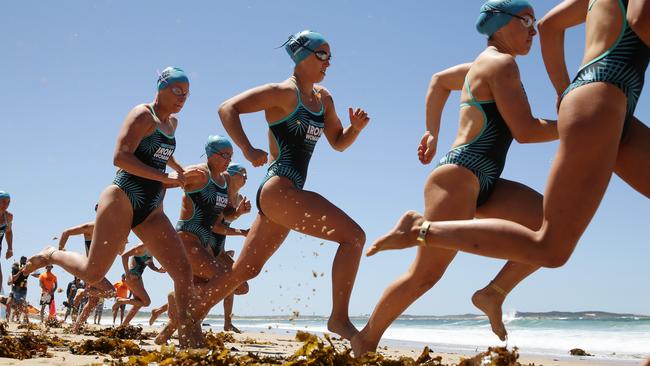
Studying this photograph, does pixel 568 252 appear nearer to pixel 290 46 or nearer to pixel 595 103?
pixel 595 103

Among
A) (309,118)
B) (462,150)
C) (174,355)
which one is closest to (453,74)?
(462,150)

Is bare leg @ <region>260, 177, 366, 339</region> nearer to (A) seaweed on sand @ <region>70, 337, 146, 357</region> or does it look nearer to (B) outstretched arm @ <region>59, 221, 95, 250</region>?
(A) seaweed on sand @ <region>70, 337, 146, 357</region>

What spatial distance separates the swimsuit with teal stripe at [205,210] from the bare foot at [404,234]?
16.3 ft

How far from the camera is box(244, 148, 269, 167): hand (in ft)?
17.3

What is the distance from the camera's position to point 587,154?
9.87 ft

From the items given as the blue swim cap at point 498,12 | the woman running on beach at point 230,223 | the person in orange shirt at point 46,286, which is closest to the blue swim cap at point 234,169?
the woman running on beach at point 230,223

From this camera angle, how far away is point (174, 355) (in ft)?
14.1

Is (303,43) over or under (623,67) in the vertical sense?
over

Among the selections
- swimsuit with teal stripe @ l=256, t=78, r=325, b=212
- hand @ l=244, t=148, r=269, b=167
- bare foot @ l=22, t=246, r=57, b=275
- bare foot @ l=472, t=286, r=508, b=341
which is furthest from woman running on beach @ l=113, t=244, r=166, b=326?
bare foot @ l=472, t=286, r=508, b=341

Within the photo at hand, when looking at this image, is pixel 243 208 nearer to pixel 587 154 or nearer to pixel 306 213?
pixel 306 213

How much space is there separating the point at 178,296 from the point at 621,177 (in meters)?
4.07

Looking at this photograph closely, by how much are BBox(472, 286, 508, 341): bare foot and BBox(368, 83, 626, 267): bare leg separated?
4.15ft

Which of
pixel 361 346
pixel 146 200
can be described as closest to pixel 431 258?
pixel 361 346

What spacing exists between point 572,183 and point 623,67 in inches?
23.6
